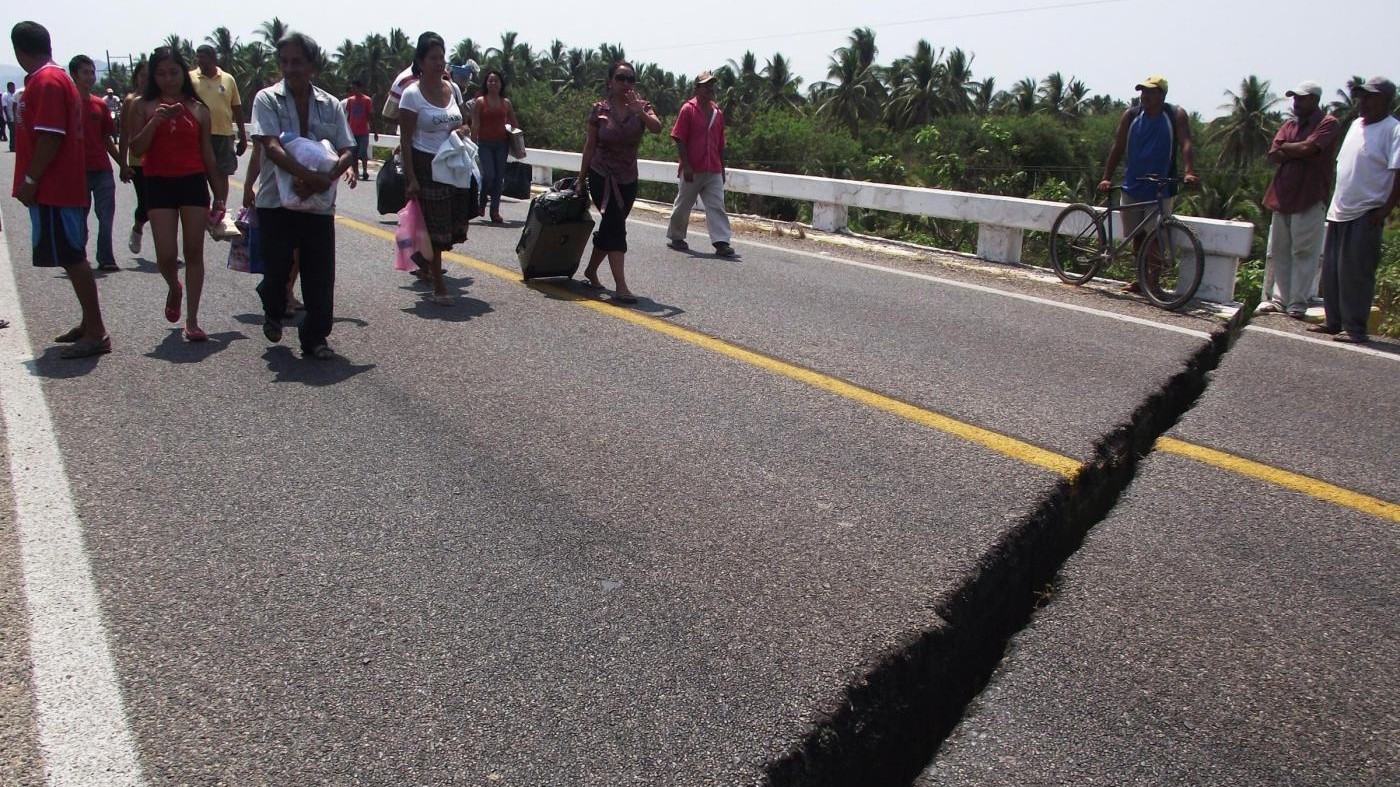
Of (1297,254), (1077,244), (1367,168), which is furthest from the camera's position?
(1077,244)

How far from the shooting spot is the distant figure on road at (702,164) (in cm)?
1070

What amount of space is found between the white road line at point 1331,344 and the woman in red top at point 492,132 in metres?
7.90

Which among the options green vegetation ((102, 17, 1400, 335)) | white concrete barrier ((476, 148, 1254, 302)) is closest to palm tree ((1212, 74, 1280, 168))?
green vegetation ((102, 17, 1400, 335))

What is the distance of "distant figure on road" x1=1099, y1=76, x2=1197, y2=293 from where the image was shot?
8.55m

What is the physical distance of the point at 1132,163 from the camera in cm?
881

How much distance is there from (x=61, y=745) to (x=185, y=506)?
1475 millimetres

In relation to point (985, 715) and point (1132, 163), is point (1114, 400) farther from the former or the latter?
point (1132, 163)

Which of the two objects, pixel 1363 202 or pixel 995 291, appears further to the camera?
pixel 995 291

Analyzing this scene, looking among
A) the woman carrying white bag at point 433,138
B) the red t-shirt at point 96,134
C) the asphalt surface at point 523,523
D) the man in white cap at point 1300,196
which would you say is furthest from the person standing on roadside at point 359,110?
the man in white cap at point 1300,196

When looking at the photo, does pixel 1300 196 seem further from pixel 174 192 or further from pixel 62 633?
pixel 62 633

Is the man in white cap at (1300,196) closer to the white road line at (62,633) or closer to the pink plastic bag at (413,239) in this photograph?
the pink plastic bag at (413,239)

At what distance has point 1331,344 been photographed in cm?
720

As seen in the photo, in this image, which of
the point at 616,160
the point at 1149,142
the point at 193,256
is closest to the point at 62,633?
the point at 193,256

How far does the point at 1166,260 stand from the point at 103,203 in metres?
8.41
